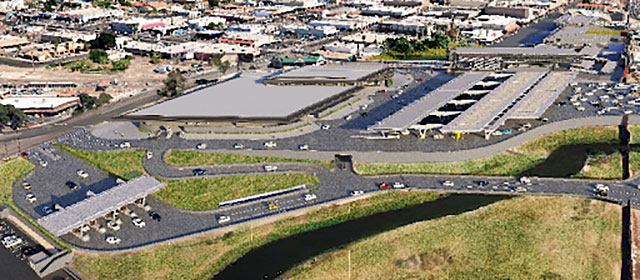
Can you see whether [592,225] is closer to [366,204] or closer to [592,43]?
[366,204]

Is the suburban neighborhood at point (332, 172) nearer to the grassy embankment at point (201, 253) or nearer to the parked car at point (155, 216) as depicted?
the grassy embankment at point (201, 253)

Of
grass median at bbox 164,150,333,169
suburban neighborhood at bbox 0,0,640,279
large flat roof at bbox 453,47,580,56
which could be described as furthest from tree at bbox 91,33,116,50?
large flat roof at bbox 453,47,580,56

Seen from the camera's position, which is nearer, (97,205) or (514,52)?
(97,205)

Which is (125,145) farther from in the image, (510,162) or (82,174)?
(510,162)

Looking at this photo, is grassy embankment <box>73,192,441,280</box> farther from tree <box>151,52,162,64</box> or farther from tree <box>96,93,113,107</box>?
tree <box>151,52,162,64</box>

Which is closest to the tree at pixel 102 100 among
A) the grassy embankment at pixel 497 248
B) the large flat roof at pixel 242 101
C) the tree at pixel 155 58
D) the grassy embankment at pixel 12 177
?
the large flat roof at pixel 242 101

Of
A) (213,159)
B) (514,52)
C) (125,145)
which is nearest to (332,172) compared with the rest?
(213,159)
